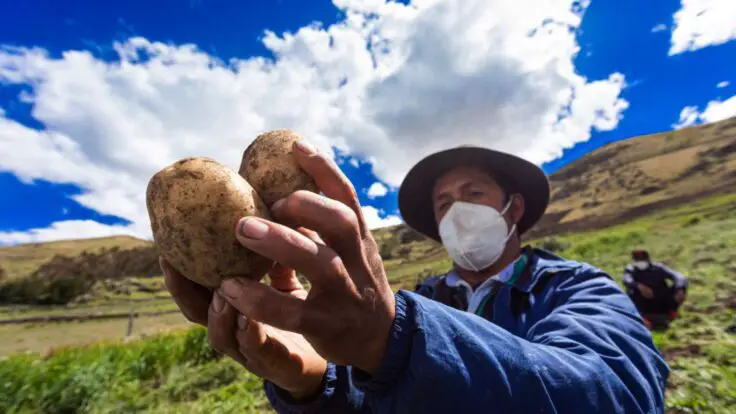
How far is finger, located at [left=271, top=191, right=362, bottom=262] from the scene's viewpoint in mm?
1033

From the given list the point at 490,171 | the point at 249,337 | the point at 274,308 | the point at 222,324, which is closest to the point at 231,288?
the point at 274,308

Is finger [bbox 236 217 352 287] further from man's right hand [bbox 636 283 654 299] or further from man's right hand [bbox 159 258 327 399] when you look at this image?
man's right hand [bbox 636 283 654 299]

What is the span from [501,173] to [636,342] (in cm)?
199

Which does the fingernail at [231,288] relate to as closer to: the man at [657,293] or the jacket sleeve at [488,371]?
the jacket sleeve at [488,371]

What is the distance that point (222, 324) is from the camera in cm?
138

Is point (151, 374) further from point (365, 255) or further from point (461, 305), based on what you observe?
point (365, 255)

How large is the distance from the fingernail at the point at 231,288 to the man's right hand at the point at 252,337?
19 centimetres

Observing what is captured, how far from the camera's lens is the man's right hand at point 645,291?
19.1 feet

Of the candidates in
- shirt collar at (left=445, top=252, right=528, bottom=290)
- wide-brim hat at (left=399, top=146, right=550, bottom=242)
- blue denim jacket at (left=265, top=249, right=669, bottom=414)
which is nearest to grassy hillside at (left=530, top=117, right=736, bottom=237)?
wide-brim hat at (left=399, top=146, right=550, bottom=242)

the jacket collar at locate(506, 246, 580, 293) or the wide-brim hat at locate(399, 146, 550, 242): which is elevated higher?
the wide-brim hat at locate(399, 146, 550, 242)

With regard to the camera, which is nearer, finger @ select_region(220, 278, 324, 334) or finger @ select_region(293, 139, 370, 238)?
finger @ select_region(220, 278, 324, 334)

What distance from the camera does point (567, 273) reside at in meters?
2.24

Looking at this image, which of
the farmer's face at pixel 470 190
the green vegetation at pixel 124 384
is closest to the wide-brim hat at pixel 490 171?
the farmer's face at pixel 470 190

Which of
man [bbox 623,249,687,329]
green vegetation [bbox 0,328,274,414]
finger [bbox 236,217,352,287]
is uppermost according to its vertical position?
finger [bbox 236,217,352,287]
